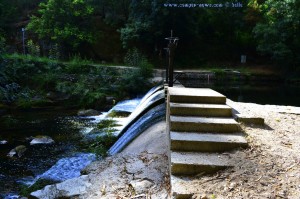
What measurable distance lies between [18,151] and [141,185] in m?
5.11

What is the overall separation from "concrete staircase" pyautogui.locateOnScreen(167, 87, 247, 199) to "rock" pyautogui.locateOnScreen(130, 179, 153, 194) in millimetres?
387

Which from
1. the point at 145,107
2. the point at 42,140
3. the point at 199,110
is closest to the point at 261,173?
the point at 199,110

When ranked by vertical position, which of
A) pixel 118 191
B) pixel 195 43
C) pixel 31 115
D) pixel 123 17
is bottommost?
pixel 31 115

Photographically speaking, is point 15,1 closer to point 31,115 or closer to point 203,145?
point 31,115

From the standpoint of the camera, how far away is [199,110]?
4504 mm

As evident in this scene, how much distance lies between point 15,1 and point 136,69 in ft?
50.2

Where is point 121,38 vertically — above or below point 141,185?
above

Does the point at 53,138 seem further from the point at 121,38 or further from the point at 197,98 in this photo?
the point at 121,38

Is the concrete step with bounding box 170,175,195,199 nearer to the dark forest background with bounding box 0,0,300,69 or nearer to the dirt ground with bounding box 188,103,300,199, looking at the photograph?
the dirt ground with bounding box 188,103,300,199

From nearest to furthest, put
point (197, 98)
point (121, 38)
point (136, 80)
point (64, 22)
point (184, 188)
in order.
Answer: point (184, 188) < point (197, 98) < point (136, 80) < point (64, 22) < point (121, 38)

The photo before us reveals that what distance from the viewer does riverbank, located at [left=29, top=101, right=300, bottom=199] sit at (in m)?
2.94

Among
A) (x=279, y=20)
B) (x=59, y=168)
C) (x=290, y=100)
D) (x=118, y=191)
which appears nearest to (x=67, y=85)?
(x=59, y=168)

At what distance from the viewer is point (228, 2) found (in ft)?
80.2

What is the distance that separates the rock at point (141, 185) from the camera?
345 centimetres
